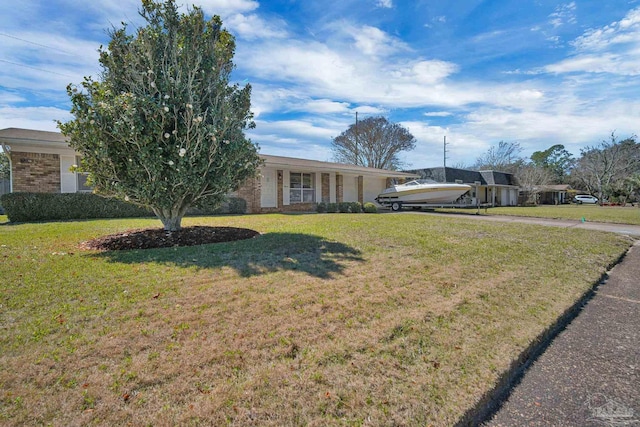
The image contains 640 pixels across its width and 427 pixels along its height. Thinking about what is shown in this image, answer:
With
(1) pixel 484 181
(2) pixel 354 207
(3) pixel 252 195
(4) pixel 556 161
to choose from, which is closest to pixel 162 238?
(3) pixel 252 195

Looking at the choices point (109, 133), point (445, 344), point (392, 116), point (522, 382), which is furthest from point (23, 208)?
point (392, 116)

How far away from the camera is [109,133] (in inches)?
225

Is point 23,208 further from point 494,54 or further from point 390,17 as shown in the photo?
point 494,54

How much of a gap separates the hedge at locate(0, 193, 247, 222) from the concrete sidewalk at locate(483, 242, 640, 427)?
8511mm

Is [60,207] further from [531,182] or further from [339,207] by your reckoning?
[531,182]

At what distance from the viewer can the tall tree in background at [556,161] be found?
192ft

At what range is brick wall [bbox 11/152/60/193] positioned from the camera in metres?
10.6

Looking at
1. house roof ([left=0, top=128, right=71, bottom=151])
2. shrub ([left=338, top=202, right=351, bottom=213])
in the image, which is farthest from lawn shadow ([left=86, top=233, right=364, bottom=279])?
shrub ([left=338, top=202, right=351, bottom=213])

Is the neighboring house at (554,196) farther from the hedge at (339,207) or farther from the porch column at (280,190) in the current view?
the porch column at (280,190)

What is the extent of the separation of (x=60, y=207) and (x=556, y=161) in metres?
78.4

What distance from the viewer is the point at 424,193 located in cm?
1922

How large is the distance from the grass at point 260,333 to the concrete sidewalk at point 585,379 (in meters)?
0.21

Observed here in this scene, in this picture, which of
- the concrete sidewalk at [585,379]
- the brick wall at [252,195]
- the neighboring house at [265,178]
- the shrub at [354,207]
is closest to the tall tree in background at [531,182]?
the neighboring house at [265,178]

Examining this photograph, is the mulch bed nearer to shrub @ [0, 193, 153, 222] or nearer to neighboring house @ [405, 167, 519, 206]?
shrub @ [0, 193, 153, 222]
